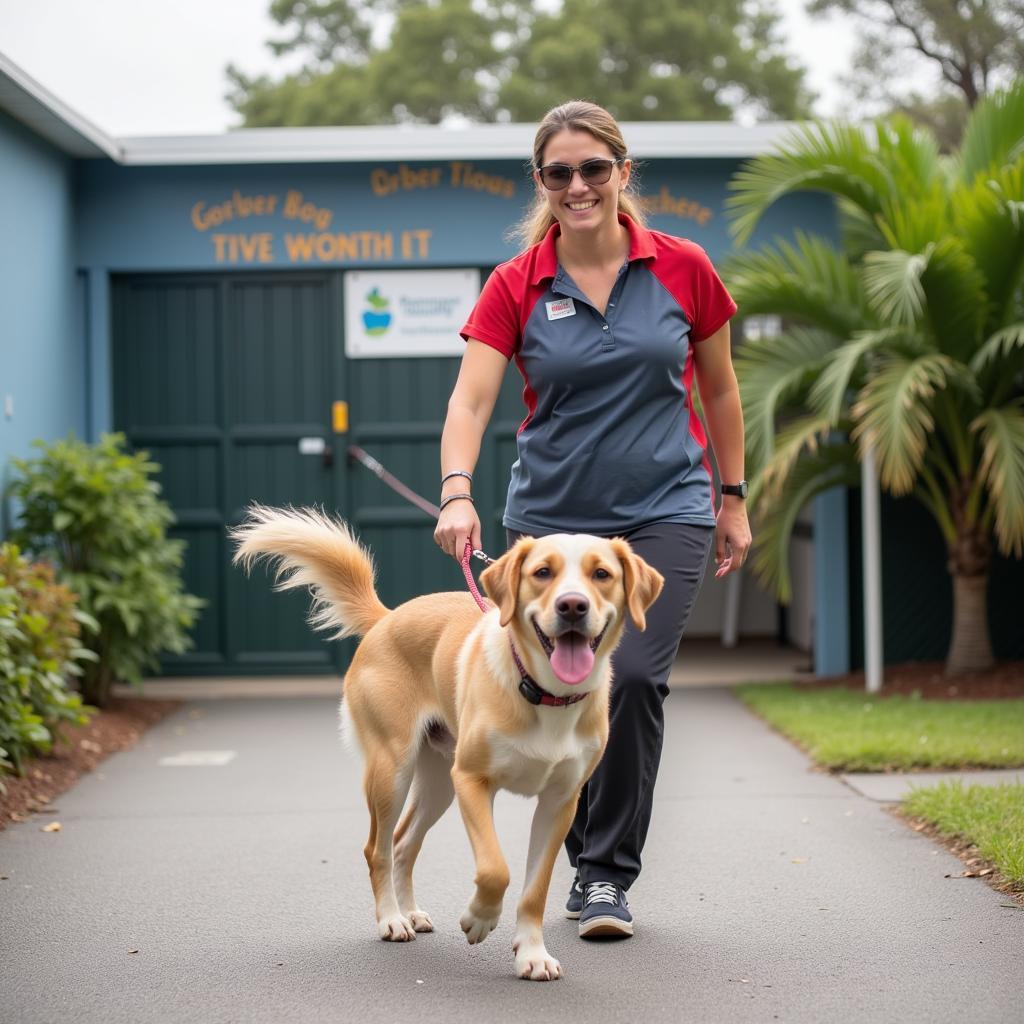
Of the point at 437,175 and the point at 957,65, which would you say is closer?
the point at 437,175

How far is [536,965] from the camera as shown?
3.86m

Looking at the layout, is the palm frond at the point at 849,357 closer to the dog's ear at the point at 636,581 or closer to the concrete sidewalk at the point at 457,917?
the concrete sidewalk at the point at 457,917

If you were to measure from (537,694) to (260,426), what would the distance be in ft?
23.0

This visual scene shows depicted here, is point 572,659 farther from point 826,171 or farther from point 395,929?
point 826,171

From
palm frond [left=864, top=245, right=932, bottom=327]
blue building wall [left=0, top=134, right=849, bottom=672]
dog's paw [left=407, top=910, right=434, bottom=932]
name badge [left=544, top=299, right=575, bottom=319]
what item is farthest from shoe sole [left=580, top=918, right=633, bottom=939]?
blue building wall [left=0, top=134, right=849, bottom=672]

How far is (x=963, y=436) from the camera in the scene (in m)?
9.06

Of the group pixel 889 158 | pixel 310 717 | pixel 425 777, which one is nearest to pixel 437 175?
pixel 889 158

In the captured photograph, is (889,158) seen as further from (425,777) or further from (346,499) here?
(425,777)

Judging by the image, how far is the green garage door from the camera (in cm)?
1039

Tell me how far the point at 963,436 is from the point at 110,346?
5.74 metres

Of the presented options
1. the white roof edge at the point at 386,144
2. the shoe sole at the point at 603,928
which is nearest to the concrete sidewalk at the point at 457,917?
the shoe sole at the point at 603,928

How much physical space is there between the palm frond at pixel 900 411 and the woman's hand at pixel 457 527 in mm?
4611

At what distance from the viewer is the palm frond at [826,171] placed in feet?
29.2

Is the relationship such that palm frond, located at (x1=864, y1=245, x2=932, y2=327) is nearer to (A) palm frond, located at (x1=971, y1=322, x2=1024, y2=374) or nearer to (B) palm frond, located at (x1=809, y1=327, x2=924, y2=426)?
(B) palm frond, located at (x1=809, y1=327, x2=924, y2=426)
